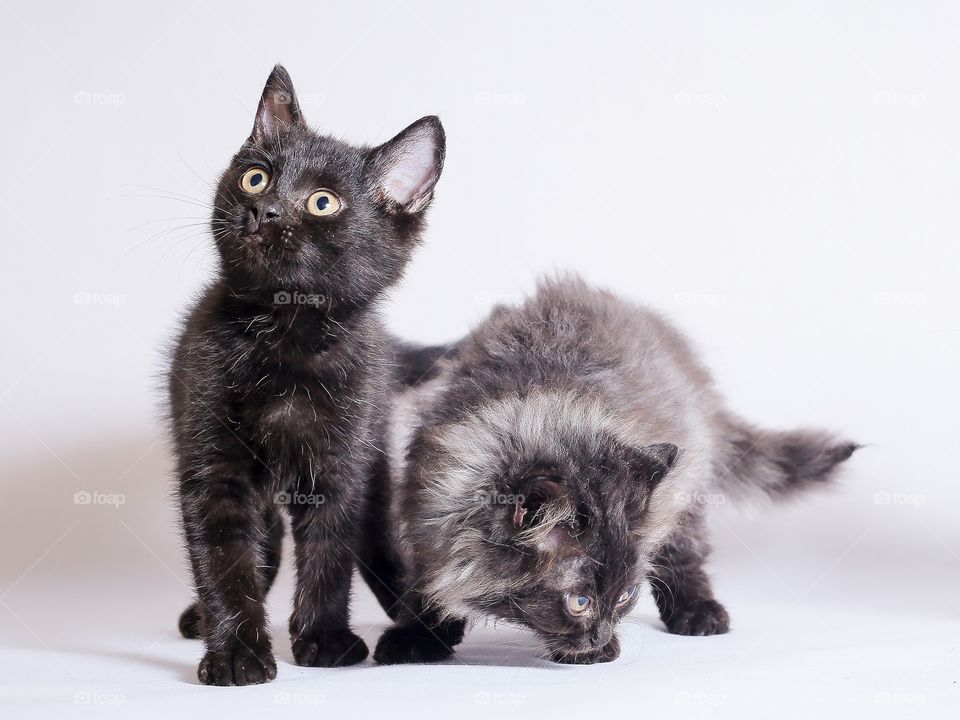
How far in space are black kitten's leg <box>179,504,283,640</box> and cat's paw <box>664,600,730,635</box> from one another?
1576 millimetres

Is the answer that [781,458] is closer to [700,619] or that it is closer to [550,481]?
[700,619]

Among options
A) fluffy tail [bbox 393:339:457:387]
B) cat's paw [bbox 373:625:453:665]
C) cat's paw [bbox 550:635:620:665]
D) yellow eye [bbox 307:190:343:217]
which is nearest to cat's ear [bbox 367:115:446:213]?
yellow eye [bbox 307:190:343:217]

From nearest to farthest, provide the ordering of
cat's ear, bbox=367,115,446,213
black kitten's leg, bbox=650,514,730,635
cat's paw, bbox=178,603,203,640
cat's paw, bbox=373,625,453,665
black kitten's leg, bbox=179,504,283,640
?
cat's ear, bbox=367,115,446,213 → cat's paw, bbox=373,625,453,665 → black kitten's leg, bbox=179,504,283,640 → cat's paw, bbox=178,603,203,640 → black kitten's leg, bbox=650,514,730,635

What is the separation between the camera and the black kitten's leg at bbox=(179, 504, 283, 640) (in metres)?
3.65

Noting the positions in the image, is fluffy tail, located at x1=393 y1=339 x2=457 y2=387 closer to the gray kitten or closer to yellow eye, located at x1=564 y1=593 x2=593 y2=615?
the gray kitten

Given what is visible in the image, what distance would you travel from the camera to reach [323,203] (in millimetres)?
3232

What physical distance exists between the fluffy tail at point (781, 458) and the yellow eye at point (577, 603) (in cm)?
158

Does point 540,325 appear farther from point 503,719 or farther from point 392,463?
point 503,719

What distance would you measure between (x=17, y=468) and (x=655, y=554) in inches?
123

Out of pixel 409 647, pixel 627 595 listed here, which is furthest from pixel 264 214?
pixel 627 595

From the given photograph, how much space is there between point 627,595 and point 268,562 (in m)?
Result: 1.65

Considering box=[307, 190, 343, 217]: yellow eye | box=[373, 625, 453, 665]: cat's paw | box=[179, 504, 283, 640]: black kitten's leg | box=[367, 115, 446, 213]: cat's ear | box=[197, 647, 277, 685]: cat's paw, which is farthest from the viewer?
box=[179, 504, 283, 640]: black kitten's leg

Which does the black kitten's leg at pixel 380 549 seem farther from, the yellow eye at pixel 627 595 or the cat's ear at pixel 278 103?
the cat's ear at pixel 278 103

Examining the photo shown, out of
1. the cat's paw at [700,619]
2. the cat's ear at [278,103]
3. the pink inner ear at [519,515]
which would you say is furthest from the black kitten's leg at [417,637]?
the cat's ear at [278,103]
